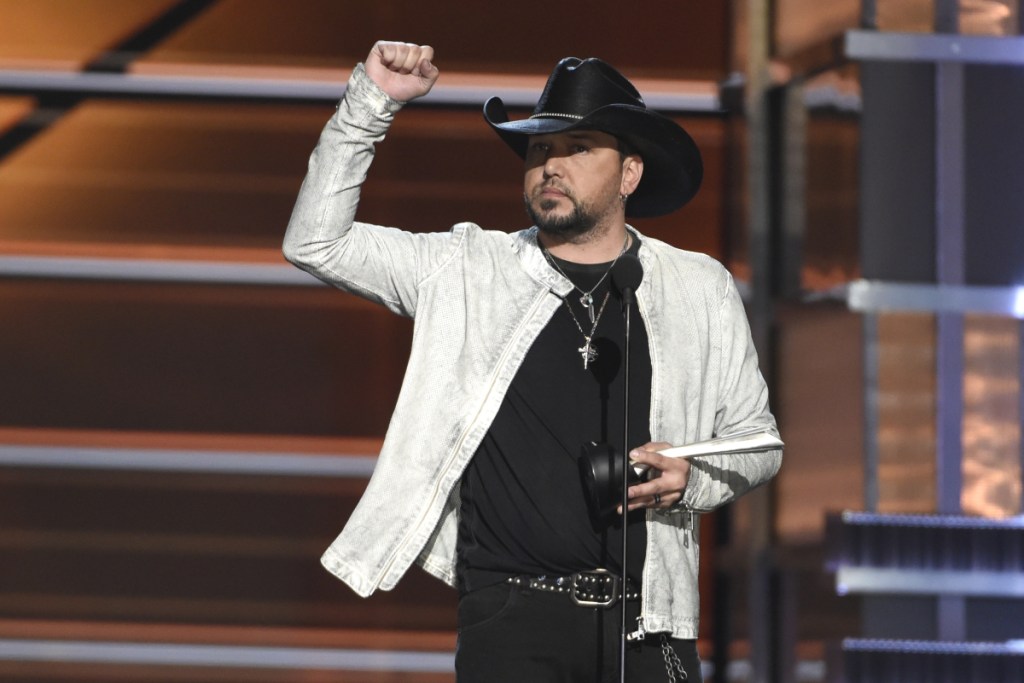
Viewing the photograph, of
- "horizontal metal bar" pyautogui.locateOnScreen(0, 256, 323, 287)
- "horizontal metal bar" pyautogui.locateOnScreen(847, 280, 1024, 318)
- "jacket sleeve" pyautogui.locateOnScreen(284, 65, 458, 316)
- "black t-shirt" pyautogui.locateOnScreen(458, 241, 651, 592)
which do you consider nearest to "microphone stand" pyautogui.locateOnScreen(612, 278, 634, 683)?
"black t-shirt" pyautogui.locateOnScreen(458, 241, 651, 592)

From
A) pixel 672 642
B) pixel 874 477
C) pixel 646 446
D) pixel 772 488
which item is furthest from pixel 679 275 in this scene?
pixel 772 488

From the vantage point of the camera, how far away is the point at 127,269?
5.52 m

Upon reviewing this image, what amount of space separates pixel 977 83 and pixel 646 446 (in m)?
2.56

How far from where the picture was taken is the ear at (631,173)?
132 inches

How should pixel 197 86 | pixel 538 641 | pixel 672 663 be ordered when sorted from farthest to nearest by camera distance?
pixel 197 86, pixel 672 663, pixel 538 641

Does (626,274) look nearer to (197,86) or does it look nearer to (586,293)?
(586,293)

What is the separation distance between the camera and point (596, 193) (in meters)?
3.21

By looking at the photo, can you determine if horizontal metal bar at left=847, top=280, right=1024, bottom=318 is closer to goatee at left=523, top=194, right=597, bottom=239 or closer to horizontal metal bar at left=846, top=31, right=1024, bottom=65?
horizontal metal bar at left=846, top=31, right=1024, bottom=65

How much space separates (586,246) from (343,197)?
57 cm

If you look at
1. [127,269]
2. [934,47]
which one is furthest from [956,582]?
[127,269]

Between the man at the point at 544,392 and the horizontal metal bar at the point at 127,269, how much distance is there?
8.02 ft

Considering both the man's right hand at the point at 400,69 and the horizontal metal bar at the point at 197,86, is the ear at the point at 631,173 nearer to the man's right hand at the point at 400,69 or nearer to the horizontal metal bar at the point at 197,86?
the man's right hand at the point at 400,69

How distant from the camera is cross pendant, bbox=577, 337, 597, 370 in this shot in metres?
3.06

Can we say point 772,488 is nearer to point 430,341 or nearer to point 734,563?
point 734,563
